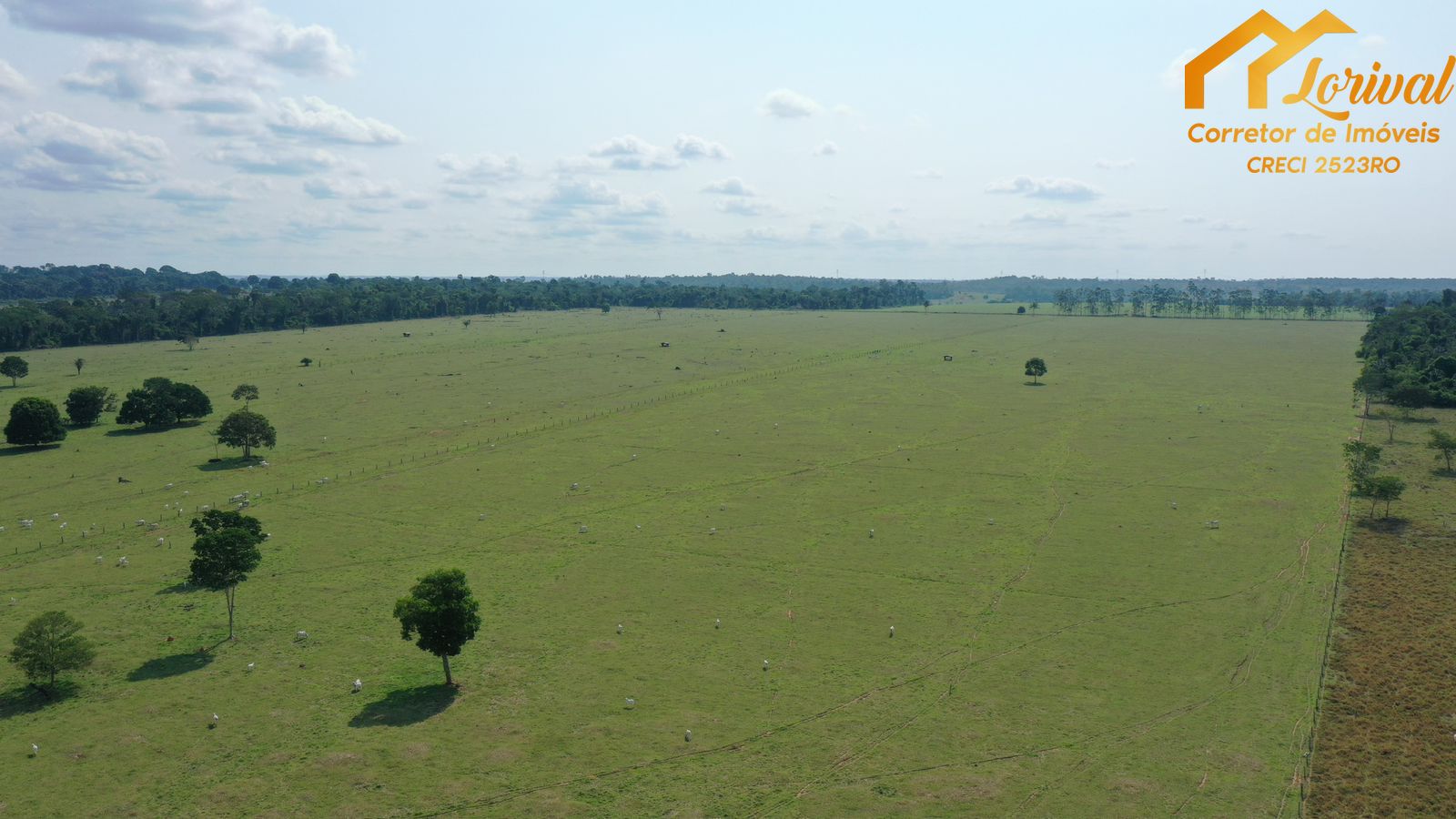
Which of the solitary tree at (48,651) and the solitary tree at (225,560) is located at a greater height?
the solitary tree at (225,560)

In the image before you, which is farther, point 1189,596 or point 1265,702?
point 1189,596

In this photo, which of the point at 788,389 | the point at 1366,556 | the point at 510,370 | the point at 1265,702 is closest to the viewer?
the point at 1265,702

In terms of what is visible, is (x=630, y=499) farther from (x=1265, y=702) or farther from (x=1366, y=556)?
(x=1366, y=556)

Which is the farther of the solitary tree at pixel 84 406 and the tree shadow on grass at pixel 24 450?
the solitary tree at pixel 84 406

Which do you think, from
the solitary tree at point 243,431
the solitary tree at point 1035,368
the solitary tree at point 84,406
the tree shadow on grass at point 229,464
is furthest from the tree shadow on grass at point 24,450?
the solitary tree at point 1035,368

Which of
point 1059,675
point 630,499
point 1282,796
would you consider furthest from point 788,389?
point 1282,796

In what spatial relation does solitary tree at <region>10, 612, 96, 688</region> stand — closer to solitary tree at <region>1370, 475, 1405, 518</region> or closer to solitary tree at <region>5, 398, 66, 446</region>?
solitary tree at <region>5, 398, 66, 446</region>

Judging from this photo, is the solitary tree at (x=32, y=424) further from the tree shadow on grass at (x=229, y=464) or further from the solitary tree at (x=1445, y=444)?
the solitary tree at (x=1445, y=444)
